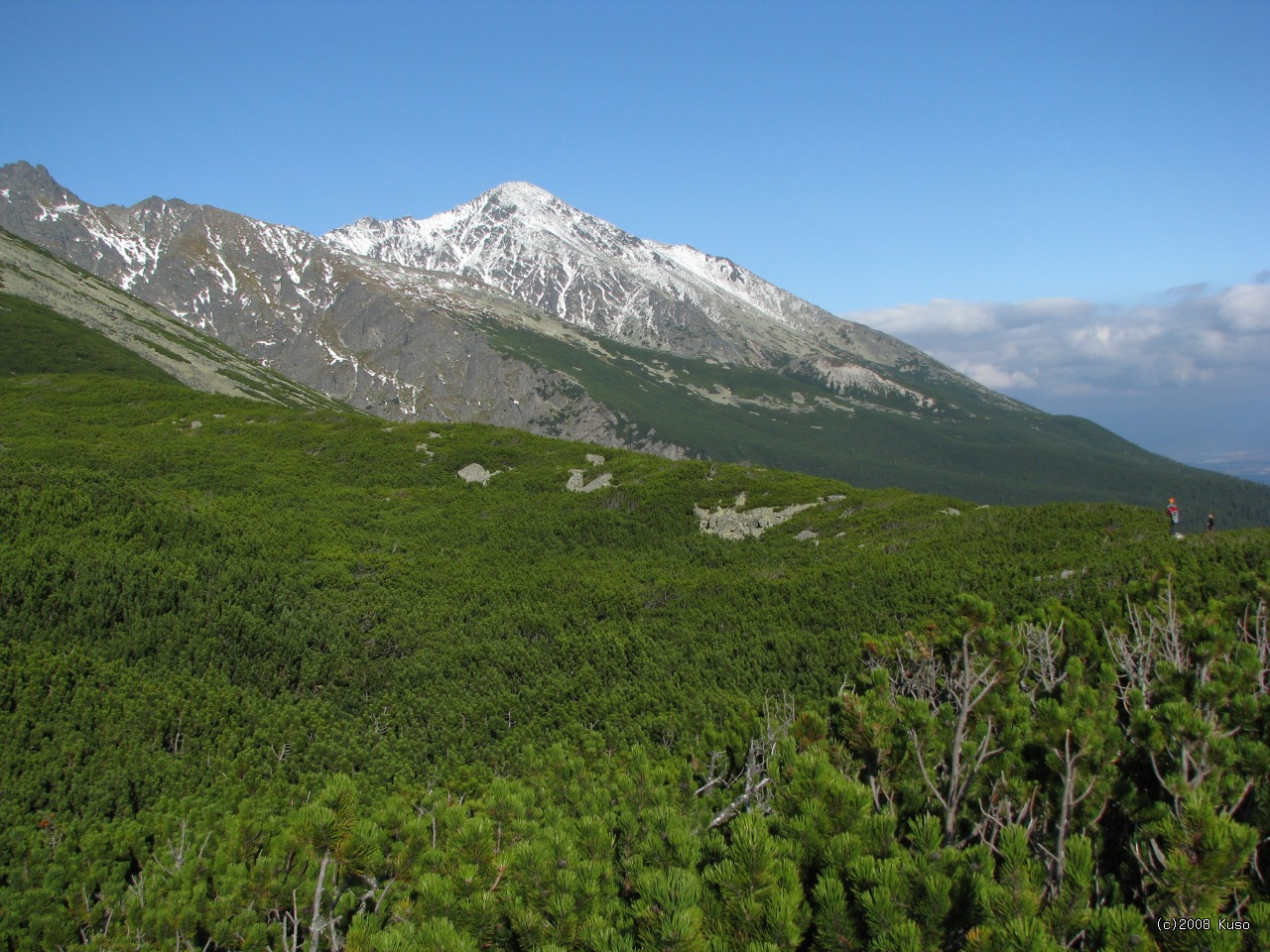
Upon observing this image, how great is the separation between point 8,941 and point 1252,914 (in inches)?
395

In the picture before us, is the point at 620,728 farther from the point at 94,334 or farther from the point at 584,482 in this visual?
the point at 94,334

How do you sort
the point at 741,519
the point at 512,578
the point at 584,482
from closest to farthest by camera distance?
the point at 512,578 < the point at 741,519 < the point at 584,482

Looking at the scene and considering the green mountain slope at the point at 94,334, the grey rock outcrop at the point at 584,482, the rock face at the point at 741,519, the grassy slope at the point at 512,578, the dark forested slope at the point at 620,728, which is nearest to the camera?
the dark forested slope at the point at 620,728

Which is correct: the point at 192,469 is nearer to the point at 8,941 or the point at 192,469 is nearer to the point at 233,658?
the point at 233,658

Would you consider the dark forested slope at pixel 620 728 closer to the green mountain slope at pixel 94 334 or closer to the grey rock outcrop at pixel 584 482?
the grey rock outcrop at pixel 584 482

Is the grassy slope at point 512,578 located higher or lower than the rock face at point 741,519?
lower

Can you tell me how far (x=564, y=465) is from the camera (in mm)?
34750

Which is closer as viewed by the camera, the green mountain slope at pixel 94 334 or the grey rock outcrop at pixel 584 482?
the grey rock outcrop at pixel 584 482

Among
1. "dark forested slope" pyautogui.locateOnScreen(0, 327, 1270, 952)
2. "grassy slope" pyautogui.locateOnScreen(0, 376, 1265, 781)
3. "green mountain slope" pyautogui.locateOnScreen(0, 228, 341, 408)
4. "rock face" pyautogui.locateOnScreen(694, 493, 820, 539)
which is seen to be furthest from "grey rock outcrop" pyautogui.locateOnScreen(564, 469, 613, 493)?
"green mountain slope" pyautogui.locateOnScreen(0, 228, 341, 408)

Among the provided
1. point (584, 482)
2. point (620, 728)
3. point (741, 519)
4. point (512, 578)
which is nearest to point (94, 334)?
point (584, 482)

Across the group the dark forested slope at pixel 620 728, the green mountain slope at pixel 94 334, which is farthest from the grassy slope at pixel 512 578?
the green mountain slope at pixel 94 334

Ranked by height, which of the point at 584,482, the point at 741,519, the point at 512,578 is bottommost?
the point at 512,578

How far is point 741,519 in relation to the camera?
2767 cm

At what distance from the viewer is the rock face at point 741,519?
88.3 feet
